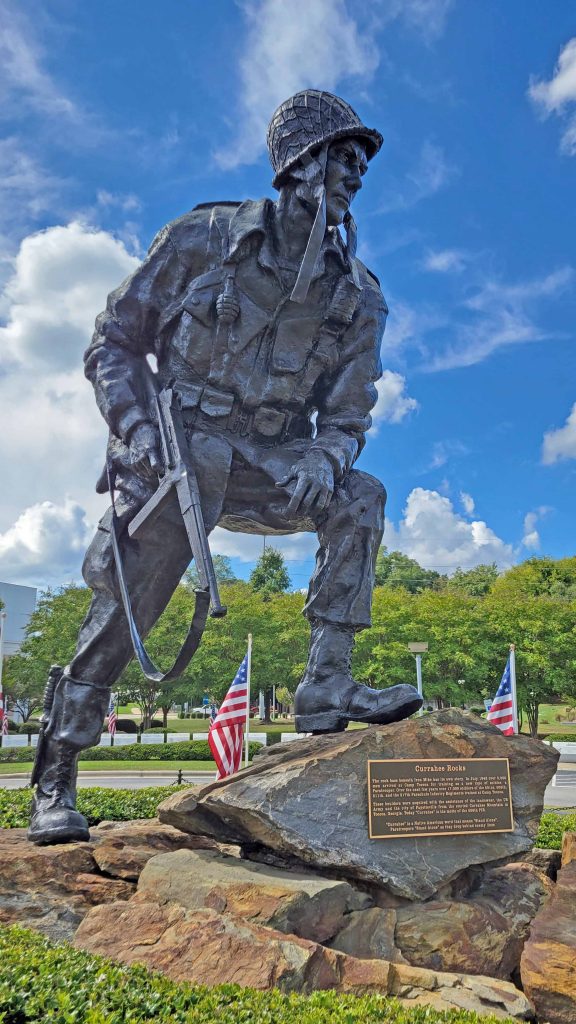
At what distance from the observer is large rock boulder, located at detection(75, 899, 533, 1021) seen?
296 centimetres

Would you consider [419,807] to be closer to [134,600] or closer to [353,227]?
[134,600]

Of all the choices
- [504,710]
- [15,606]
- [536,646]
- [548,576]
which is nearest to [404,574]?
[548,576]

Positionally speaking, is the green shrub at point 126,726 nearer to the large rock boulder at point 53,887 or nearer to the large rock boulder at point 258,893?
the large rock boulder at point 53,887

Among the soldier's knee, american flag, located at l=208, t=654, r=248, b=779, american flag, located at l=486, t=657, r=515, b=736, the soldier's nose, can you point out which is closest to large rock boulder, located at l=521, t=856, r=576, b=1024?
the soldier's knee

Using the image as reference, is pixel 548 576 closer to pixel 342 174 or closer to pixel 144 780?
pixel 144 780

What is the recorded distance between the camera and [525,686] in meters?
26.1

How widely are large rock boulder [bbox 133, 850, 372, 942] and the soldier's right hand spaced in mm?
2048

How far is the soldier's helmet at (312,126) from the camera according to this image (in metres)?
4.36

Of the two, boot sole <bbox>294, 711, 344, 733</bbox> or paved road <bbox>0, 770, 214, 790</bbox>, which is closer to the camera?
boot sole <bbox>294, 711, 344, 733</bbox>

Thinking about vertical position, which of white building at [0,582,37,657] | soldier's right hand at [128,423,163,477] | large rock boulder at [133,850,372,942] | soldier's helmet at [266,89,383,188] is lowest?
large rock boulder at [133,850,372,942]

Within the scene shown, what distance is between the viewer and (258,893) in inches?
133

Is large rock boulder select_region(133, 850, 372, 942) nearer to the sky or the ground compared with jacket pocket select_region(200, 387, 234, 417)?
nearer to the ground

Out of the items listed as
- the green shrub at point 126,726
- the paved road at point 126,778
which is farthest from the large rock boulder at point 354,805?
the green shrub at point 126,726

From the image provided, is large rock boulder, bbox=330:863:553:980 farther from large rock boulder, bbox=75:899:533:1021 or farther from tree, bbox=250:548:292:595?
tree, bbox=250:548:292:595
